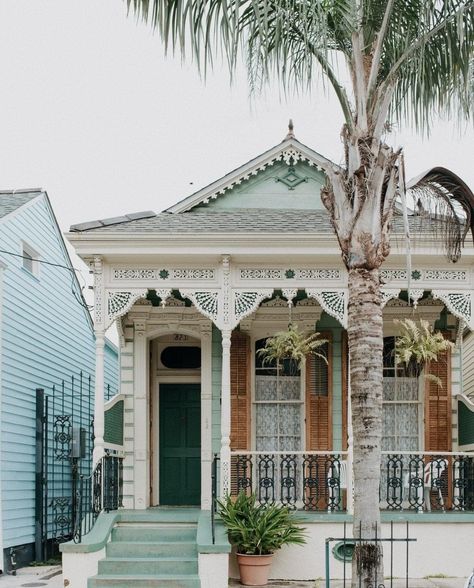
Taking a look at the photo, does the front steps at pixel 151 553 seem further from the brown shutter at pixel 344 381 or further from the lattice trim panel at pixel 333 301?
the lattice trim panel at pixel 333 301

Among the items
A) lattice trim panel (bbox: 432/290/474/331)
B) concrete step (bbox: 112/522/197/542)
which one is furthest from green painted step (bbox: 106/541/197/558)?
lattice trim panel (bbox: 432/290/474/331)

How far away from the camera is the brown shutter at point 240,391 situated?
14539 millimetres

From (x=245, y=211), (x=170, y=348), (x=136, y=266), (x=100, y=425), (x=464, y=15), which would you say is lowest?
(x=100, y=425)

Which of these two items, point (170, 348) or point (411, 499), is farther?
point (170, 348)

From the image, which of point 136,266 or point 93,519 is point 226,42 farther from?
point 93,519

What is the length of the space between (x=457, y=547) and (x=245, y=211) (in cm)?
584

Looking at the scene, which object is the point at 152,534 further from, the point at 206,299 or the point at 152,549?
the point at 206,299

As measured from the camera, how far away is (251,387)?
14797 mm

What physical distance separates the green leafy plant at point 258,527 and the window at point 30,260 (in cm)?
643

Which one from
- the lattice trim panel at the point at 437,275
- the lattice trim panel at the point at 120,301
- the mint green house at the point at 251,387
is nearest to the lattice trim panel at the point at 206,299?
the mint green house at the point at 251,387

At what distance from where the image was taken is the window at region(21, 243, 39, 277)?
55.3ft

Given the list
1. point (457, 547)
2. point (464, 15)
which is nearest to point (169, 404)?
point (457, 547)

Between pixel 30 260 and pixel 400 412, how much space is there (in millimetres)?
6892

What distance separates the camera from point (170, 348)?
15562 millimetres
